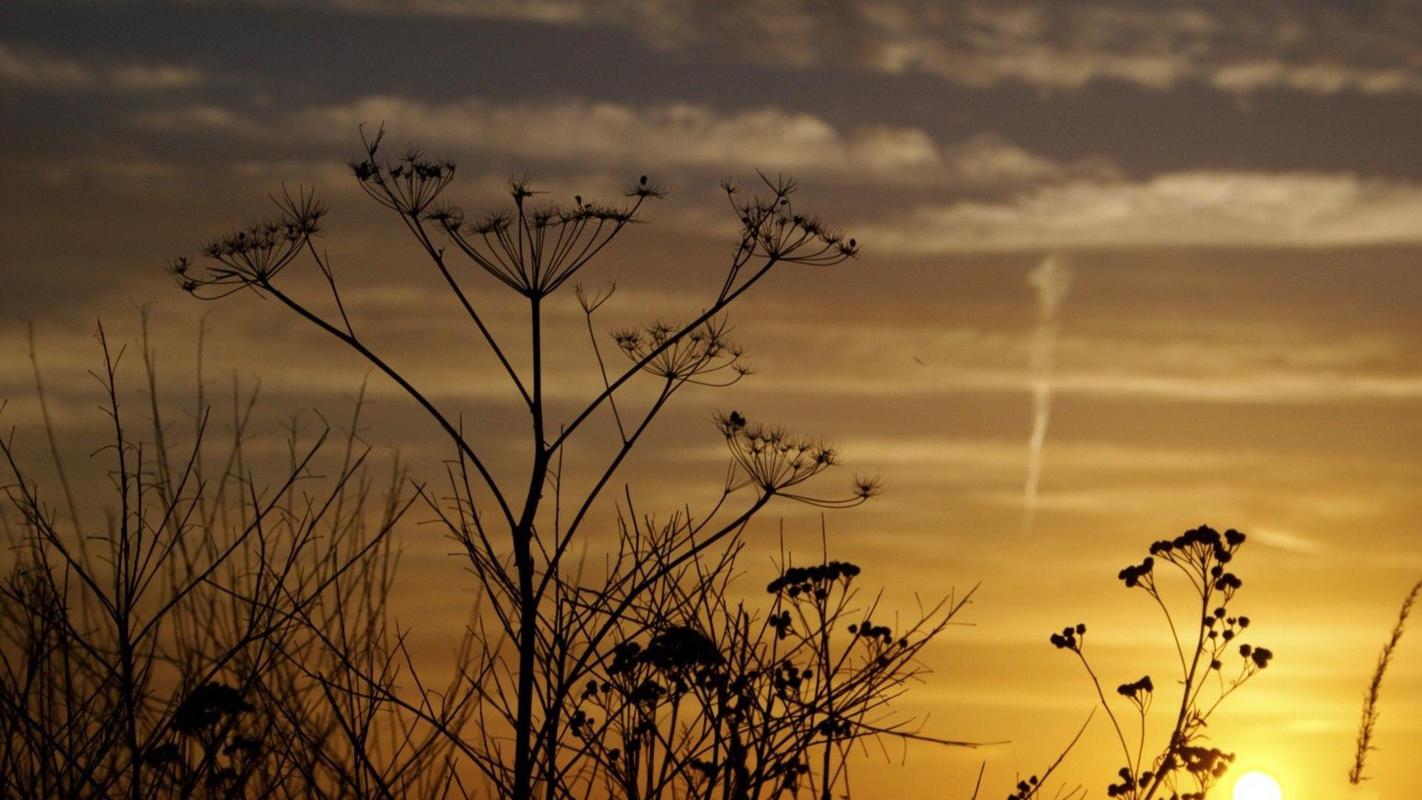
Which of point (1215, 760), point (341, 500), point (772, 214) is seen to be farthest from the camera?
point (1215, 760)

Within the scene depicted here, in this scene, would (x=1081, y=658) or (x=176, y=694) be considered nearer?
(x=176, y=694)

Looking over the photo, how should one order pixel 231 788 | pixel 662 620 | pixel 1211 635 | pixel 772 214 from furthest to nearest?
pixel 1211 635
pixel 772 214
pixel 662 620
pixel 231 788

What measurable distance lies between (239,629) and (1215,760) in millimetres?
6882

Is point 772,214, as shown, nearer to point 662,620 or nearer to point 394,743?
point 662,620

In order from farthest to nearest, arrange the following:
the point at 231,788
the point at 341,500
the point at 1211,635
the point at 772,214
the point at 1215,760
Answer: the point at 1211,635 → the point at 1215,760 → the point at 341,500 → the point at 772,214 → the point at 231,788

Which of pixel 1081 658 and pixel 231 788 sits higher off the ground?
pixel 1081 658

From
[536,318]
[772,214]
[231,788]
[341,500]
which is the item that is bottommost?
[231,788]

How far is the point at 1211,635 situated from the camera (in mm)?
13062

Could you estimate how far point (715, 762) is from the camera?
8.26 meters

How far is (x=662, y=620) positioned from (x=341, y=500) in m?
2.42

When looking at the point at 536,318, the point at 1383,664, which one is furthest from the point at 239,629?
the point at 1383,664

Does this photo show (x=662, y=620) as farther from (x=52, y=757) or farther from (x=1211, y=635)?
(x=1211, y=635)

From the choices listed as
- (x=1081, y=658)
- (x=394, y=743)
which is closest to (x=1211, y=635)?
(x=1081, y=658)

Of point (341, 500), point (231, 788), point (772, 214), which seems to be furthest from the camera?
point (341, 500)
